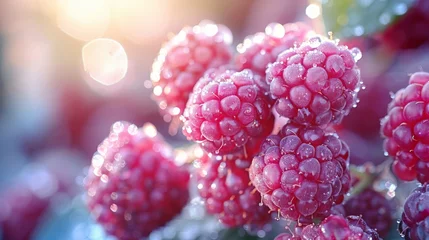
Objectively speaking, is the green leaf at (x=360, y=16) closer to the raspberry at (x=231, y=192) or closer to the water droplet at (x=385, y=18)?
the water droplet at (x=385, y=18)

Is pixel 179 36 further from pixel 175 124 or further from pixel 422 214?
pixel 422 214

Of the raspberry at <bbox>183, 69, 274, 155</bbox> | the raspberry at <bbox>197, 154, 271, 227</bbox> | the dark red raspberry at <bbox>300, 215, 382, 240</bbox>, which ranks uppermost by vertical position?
the raspberry at <bbox>183, 69, 274, 155</bbox>

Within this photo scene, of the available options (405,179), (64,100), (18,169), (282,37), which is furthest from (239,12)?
(405,179)

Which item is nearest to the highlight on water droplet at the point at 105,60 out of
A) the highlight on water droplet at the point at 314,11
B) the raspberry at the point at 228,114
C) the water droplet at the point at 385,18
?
the highlight on water droplet at the point at 314,11

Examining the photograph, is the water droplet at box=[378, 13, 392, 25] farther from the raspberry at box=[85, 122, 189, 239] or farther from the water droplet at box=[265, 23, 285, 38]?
the raspberry at box=[85, 122, 189, 239]

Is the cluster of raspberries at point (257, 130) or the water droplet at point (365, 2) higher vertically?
the water droplet at point (365, 2)

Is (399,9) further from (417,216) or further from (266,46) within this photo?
(417,216)

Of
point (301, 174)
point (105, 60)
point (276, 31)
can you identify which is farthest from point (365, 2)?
point (105, 60)

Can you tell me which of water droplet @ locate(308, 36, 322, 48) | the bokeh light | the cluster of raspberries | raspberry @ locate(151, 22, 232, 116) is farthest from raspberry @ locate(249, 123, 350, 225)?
the bokeh light

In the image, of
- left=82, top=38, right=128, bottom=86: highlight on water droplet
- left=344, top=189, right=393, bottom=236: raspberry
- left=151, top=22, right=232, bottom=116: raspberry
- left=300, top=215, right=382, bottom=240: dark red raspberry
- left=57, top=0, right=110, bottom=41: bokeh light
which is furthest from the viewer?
left=57, top=0, right=110, bottom=41: bokeh light
